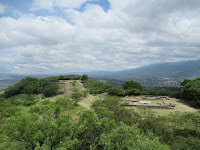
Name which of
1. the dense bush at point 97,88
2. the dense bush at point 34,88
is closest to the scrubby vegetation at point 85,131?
the dense bush at point 97,88

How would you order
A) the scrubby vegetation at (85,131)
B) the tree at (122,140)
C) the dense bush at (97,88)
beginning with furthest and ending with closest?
the dense bush at (97,88) → the scrubby vegetation at (85,131) → the tree at (122,140)

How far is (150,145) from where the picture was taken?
323 inches

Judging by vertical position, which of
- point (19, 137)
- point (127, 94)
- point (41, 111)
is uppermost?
point (41, 111)

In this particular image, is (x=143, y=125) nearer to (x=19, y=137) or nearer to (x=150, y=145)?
(x=150, y=145)

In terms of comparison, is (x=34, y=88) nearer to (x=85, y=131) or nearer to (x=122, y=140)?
(x=85, y=131)

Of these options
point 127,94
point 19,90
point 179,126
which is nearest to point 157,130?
point 179,126

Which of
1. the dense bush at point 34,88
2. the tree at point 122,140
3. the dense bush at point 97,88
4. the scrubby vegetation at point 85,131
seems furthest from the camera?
the dense bush at point 97,88

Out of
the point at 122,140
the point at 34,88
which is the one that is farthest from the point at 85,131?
the point at 34,88

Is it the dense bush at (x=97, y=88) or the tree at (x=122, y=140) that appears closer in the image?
the tree at (x=122, y=140)

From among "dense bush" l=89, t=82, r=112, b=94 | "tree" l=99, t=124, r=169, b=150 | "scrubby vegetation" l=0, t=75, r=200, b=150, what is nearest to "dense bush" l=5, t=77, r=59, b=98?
"dense bush" l=89, t=82, r=112, b=94

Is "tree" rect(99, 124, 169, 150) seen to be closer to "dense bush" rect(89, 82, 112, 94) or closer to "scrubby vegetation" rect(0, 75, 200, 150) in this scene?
"scrubby vegetation" rect(0, 75, 200, 150)

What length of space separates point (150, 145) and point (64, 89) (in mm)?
39807

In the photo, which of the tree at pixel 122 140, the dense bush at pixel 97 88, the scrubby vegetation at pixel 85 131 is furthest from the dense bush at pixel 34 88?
the tree at pixel 122 140

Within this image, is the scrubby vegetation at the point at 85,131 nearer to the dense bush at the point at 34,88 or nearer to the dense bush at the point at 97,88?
the dense bush at the point at 97,88
